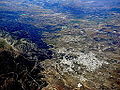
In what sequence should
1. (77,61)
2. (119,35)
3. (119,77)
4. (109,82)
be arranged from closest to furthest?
1. (109,82)
2. (119,77)
3. (77,61)
4. (119,35)

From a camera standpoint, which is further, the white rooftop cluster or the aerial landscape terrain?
the white rooftop cluster

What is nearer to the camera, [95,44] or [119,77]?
[119,77]

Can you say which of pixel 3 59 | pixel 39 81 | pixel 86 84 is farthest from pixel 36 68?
pixel 86 84

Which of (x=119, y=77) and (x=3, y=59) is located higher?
(x=3, y=59)

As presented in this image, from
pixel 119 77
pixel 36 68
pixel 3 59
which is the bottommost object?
pixel 119 77

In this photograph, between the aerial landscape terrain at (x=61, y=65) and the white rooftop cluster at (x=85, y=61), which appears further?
the white rooftop cluster at (x=85, y=61)

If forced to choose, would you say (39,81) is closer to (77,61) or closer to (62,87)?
(62,87)

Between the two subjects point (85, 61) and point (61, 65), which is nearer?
point (61, 65)

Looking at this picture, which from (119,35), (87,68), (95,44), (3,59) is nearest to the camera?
(3,59)

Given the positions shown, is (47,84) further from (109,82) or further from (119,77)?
(119,77)

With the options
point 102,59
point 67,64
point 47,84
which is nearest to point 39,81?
point 47,84
